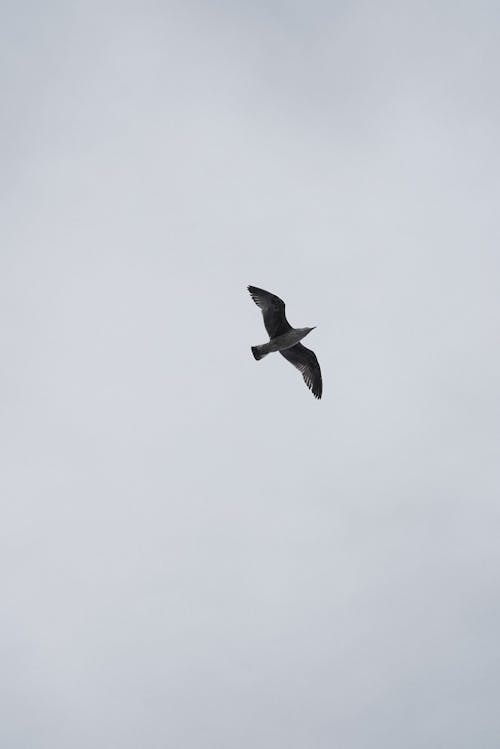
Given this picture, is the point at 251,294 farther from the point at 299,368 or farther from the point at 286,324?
the point at 299,368

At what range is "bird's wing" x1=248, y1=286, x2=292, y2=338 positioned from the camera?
1564 inches

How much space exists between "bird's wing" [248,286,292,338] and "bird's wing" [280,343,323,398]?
9.05ft

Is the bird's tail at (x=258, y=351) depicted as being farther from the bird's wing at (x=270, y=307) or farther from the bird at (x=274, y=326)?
the bird's wing at (x=270, y=307)

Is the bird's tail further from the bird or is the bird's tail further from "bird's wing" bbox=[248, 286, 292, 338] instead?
"bird's wing" bbox=[248, 286, 292, 338]

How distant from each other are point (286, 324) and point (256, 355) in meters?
1.94

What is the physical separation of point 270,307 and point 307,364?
4.53 m

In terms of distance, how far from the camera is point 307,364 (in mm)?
43125

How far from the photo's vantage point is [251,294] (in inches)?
1574

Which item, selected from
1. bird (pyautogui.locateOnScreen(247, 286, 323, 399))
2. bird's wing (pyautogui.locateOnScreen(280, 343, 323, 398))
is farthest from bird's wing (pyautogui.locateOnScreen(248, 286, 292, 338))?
bird's wing (pyautogui.locateOnScreen(280, 343, 323, 398))

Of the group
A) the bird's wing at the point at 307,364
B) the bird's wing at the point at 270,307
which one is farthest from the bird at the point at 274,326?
the bird's wing at the point at 307,364

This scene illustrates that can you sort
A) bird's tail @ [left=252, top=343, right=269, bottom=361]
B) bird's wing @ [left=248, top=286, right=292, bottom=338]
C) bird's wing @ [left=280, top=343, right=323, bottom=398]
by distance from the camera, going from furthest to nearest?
bird's wing @ [left=280, top=343, right=323, bottom=398] < bird's tail @ [left=252, top=343, right=269, bottom=361] < bird's wing @ [left=248, top=286, right=292, bottom=338]

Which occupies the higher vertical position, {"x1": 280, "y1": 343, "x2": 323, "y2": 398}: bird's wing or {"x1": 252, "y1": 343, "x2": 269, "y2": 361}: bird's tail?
{"x1": 280, "y1": 343, "x2": 323, "y2": 398}: bird's wing

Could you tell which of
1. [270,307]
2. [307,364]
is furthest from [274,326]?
[307,364]

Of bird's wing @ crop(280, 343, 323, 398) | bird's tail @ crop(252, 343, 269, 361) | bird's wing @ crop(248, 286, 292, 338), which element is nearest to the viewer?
bird's wing @ crop(248, 286, 292, 338)
